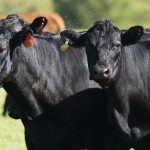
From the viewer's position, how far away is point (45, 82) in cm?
989

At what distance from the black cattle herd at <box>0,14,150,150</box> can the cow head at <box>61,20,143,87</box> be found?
1 cm

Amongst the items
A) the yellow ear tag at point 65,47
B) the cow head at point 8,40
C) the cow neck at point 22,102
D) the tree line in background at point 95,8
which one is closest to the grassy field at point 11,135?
the cow neck at point 22,102

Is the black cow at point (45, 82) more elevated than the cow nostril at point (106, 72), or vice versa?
the cow nostril at point (106, 72)

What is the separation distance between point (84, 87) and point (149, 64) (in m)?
0.88

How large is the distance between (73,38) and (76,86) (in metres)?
0.76

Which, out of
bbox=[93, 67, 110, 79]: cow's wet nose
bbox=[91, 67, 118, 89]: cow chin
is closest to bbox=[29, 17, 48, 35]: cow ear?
bbox=[91, 67, 118, 89]: cow chin

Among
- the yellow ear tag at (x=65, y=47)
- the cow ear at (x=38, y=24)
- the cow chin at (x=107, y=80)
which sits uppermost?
the cow ear at (x=38, y=24)

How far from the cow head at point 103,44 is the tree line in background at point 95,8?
27.1m

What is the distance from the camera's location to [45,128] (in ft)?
32.7

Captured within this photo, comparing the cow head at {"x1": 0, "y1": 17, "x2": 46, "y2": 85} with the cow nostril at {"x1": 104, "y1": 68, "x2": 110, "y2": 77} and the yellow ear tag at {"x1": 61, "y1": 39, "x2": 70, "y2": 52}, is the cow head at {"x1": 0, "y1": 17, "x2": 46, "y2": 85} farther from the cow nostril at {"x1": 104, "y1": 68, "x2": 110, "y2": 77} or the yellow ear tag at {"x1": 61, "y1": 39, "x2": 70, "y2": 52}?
the cow nostril at {"x1": 104, "y1": 68, "x2": 110, "y2": 77}

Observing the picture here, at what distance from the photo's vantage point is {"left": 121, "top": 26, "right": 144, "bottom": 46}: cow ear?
9195 mm

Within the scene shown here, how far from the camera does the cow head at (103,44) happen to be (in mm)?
8778

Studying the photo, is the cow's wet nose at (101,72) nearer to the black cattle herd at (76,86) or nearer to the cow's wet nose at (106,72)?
the cow's wet nose at (106,72)

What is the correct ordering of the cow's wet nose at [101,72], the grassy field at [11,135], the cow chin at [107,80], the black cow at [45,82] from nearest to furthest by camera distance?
the cow's wet nose at [101,72]
the cow chin at [107,80]
the black cow at [45,82]
the grassy field at [11,135]
